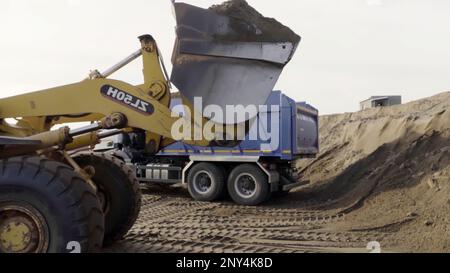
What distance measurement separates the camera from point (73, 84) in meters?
5.31

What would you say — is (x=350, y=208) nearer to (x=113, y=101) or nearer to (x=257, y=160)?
(x=257, y=160)

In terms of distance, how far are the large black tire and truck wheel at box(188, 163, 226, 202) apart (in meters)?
5.80

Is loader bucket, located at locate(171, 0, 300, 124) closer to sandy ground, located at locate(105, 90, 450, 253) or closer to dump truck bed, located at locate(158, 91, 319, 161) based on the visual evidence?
sandy ground, located at locate(105, 90, 450, 253)

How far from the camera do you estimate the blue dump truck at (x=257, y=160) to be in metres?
11.5

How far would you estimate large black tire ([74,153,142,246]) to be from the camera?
6.09m

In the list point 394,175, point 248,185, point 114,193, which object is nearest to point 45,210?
point 114,193

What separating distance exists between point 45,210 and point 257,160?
7740mm

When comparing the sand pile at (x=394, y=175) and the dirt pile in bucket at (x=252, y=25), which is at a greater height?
the dirt pile in bucket at (x=252, y=25)

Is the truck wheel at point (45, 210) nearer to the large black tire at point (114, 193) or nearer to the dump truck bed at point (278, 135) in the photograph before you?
the large black tire at point (114, 193)

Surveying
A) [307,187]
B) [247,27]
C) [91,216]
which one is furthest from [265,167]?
[91,216]

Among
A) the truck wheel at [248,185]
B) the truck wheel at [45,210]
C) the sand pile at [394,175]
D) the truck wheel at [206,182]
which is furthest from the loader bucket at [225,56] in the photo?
the truck wheel at [206,182]

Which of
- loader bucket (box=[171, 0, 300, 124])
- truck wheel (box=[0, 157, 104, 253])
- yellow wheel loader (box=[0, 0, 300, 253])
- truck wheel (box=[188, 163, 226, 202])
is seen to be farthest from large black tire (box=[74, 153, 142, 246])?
truck wheel (box=[188, 163, 226, 202])

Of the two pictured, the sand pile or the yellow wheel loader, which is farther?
the sand pile
